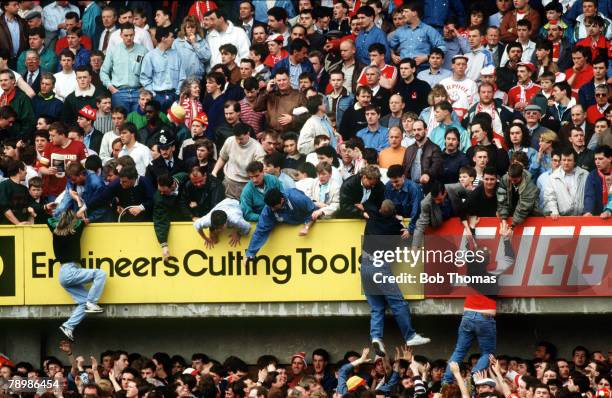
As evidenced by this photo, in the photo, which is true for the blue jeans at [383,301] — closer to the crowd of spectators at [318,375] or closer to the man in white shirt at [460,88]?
the crowd of spectators at [318,375]

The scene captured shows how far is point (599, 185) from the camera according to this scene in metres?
22.2

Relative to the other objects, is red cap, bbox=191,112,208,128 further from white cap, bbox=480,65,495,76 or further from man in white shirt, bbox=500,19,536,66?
man in white shirt, bbox=500,19,536,66

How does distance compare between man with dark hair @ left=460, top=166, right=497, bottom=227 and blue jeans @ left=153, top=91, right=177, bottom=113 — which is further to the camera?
blue jeans @ left=153, top=91, right=177, bottom=113

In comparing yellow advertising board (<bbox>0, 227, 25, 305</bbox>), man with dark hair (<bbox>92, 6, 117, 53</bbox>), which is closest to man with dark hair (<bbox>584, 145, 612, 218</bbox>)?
yellow advertising board (<bbox>0, 227, 25, 305</bbox>)

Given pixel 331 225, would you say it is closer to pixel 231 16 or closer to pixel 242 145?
pixel 242 145

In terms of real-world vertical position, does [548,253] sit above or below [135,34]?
below

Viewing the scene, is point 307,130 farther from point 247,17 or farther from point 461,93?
point 247,17

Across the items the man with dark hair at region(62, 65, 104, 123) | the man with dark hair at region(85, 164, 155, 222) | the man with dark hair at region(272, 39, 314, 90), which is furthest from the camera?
the man with dark hair at region(62, 65, 104, 123)

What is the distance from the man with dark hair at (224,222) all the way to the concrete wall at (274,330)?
925mm

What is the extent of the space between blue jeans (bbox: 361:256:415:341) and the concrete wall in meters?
0.48

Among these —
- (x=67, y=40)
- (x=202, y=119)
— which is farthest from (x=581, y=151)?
(x=67, y=40)

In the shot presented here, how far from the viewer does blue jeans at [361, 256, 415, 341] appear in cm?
2219

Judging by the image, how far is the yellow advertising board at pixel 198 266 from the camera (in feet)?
75.2

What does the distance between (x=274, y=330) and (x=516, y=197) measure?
12.7 ft
